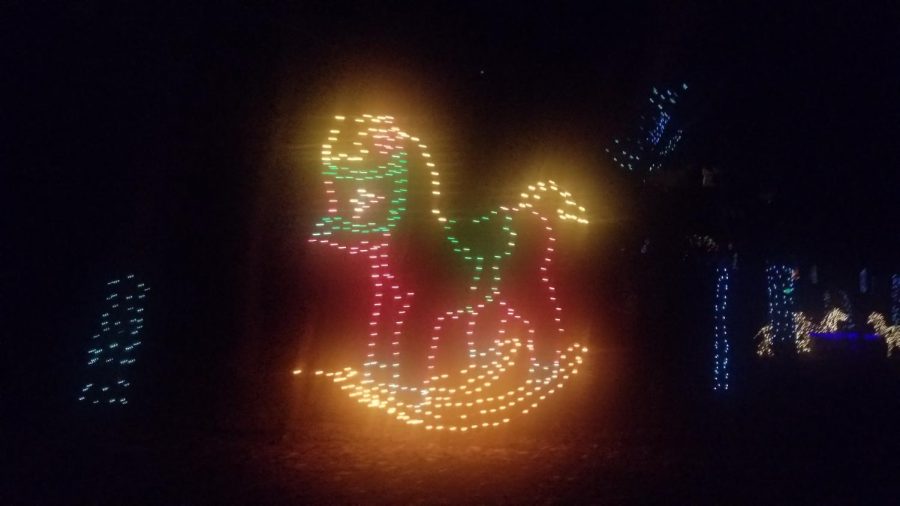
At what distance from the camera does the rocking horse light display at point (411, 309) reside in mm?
5648

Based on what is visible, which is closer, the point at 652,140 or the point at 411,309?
the point at 411,309

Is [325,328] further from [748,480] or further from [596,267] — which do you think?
[748,480]

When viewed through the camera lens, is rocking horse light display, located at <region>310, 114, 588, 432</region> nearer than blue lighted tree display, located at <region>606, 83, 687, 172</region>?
Yes

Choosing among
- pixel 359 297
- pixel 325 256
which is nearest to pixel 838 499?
pixel 359 297

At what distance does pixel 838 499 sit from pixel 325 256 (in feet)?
13.9

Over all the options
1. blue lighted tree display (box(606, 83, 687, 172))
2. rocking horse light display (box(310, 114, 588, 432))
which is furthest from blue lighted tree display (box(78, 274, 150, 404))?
blue lighted tree display (box(606, 83, 687, 172))

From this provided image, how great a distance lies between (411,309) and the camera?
18.6 feet

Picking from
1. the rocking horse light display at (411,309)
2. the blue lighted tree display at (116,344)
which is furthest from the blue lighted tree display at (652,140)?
the blue lighted tree display at (116,344)

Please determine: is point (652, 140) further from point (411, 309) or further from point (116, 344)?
point (116, 344)

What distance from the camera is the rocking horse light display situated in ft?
18.5

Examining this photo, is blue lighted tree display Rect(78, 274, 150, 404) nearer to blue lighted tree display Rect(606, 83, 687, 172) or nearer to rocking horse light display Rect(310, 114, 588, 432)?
rocking horse light display Rect(310, 114, 588, 432)

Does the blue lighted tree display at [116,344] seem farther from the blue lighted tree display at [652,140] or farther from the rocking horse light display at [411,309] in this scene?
the blue lighted tree display at [652,140]

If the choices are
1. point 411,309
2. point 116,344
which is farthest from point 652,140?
point 116,344

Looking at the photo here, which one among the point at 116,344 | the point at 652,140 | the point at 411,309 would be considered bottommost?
the point at 116,344
